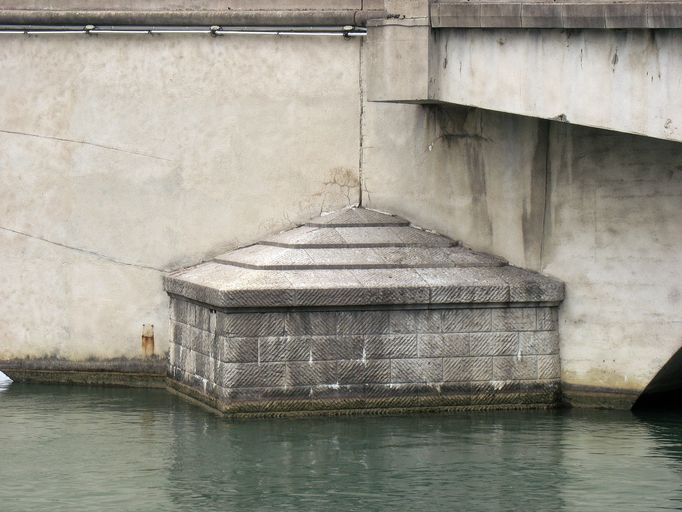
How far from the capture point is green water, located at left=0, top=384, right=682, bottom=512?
1028cm

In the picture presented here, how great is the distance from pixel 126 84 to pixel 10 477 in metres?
5.01

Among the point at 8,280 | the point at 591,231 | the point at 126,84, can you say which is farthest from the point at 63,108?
the point at 591,231

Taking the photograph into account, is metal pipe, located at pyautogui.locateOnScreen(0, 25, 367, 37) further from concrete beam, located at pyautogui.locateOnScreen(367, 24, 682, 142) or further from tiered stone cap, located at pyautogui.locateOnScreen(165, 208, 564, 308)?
tiered stone cap, located at pyautogui.locateOnScreen(165, 208, 564, 308)

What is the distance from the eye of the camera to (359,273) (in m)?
13.1

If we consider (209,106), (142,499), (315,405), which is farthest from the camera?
(209,106)

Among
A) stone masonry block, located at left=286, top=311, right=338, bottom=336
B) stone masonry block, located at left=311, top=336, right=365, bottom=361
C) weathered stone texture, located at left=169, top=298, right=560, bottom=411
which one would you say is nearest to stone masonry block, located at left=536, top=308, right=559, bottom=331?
weathered stone texture, located at left=169, top=298, right=560, bottom=411

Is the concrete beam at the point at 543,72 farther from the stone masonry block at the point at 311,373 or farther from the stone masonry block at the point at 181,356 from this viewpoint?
the stone masonry block at the point at 181,356

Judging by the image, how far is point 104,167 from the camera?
1477 cm

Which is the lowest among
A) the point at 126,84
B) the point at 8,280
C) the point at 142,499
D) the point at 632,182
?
the point at 142,499

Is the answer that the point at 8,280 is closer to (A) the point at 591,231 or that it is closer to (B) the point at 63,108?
(B) the point at 63,108

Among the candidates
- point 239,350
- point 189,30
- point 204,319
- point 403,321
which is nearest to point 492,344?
point 403,321

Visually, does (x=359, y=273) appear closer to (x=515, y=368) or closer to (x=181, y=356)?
(x=515, y=368)

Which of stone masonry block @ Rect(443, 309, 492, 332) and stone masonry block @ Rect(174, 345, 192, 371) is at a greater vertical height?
stone masonry block @ Rect(443, 309, 492, 332)

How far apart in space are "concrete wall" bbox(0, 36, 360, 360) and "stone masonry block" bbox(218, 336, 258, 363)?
2.12m
